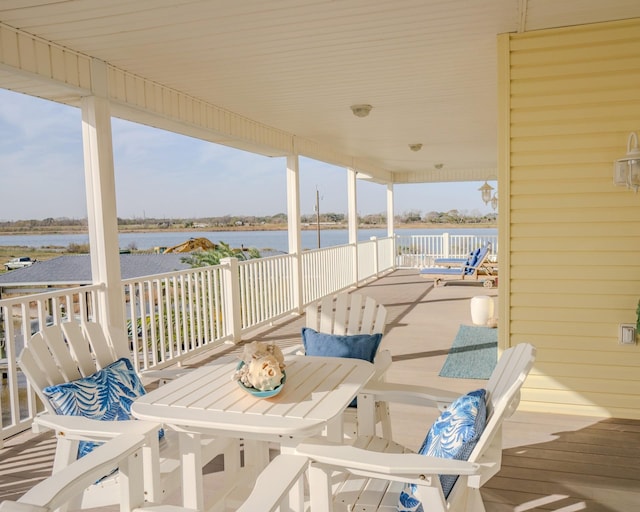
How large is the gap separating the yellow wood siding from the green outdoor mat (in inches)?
33.7

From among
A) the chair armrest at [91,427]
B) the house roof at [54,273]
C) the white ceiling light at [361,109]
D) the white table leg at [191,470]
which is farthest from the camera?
the white ceiling light at [361,109]

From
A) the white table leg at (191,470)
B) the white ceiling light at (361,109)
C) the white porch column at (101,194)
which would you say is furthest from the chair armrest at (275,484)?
the white ceiling light at (361,109)

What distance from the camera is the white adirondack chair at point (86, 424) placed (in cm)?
196

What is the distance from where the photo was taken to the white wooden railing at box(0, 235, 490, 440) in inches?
137

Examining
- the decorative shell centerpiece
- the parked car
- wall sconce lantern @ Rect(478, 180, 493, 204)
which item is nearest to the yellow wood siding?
the decorative shell centerpiece

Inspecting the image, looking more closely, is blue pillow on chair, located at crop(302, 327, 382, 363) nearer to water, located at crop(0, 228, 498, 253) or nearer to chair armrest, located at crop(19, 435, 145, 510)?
chair armrest, located at crop(19, 435, 145, 510)

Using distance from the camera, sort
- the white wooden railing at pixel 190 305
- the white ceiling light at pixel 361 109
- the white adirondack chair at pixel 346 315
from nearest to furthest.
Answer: the white adirondack chair at pixel 346 315, the white wooden railing at pixel 190 305, the white ceiling light at pixel 361 109

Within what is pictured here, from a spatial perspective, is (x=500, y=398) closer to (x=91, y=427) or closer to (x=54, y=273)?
(x=91, y=427)

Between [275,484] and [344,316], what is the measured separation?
1.83 meters

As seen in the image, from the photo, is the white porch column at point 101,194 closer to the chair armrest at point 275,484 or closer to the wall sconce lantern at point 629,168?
the chair armrest at point 275,484

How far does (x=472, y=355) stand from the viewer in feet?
16.5

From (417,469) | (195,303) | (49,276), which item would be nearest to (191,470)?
(417,469)

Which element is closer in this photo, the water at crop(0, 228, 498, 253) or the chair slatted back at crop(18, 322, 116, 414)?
the chair slatted back at crop(18, 322, 116, 414)

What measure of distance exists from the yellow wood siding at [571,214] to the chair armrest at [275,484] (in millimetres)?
2394
